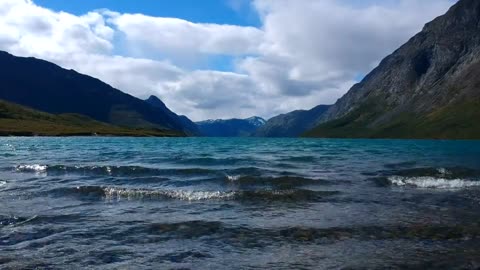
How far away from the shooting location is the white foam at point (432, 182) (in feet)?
124

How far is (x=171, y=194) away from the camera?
104ft

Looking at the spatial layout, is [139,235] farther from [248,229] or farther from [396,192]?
[396,192]

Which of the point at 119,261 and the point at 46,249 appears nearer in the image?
the point at 119,261

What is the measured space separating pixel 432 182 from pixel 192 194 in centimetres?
2200

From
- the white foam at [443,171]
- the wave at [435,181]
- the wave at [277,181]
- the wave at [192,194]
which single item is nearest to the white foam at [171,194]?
the wave at [192,194]

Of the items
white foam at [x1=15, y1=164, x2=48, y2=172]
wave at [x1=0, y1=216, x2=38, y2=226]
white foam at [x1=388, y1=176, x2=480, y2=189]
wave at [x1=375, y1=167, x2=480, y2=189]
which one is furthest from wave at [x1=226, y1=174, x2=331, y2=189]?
white foam at [x1=15, y1=164, x2=48, y2=172]

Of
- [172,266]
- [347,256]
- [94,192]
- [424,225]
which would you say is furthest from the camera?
[94,192]

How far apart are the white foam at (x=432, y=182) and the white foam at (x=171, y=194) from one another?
17.1 m

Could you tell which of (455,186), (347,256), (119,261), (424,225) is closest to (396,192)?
(455,186)

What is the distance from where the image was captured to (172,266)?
1512cm

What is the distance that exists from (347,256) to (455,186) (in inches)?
1001

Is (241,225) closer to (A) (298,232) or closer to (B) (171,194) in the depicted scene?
(A) (298,232)

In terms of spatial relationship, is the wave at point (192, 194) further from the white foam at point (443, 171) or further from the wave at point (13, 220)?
the white foam at point (443, 171)

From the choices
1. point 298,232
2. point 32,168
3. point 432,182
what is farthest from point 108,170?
point 298,232
